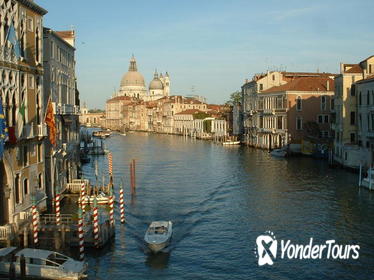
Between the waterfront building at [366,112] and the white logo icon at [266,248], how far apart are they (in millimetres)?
15239

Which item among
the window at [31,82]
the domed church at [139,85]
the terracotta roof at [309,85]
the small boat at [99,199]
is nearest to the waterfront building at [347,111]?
the terracotta roof at [309,85]

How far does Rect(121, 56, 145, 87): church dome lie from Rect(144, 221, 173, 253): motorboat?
160 meters

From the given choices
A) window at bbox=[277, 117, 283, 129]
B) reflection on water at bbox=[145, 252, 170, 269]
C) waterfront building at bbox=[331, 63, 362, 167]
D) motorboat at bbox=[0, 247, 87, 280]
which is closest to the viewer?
motorboat at bbox=[0, 247, 87, 280]

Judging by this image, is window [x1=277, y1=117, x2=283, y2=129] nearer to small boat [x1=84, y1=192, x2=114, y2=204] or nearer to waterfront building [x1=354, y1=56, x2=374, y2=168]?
waterfront building [x1=354, y1=56, x2=374, y2=168]

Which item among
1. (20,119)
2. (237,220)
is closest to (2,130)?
(20,119)

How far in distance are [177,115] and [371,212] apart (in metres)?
87.5

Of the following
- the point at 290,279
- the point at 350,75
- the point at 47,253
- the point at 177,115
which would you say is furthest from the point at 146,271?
the point at 177,115

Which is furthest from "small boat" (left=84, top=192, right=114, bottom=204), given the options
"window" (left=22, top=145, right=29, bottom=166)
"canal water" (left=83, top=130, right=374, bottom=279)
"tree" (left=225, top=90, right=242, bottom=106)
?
"tree" (left=225, top=90, right=242, bottom=106)

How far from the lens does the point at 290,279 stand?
1440 centimetres

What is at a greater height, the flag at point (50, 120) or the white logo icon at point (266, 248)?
the flag at point (50, 120)

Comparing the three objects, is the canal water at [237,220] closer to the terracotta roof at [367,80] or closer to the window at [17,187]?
the window at [17,187]

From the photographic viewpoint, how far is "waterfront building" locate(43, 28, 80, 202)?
910 inches

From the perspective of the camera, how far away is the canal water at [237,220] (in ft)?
49.9

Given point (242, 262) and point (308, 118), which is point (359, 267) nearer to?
point (242, 262)
